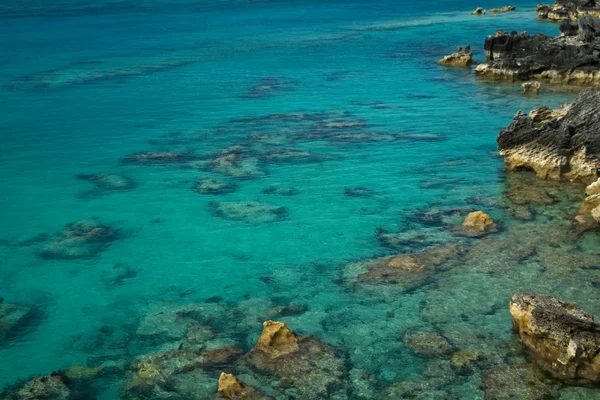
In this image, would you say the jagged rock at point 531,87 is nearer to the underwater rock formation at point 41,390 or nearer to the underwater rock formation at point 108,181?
the underwater rock formation at point 108,181

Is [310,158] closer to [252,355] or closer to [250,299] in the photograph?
[250,299]

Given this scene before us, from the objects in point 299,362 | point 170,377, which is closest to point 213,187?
point 170,377

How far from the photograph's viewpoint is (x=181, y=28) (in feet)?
277

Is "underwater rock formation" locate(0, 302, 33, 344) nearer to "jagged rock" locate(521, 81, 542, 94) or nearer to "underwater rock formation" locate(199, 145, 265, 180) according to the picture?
"underwater rock formation" locate(199, 145, 265, 180)

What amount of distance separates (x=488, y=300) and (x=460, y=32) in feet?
188

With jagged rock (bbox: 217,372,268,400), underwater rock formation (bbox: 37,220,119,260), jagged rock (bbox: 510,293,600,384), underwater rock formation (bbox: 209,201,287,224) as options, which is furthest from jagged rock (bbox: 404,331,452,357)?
underwater rock formation (bbox: 37,220,119,260)

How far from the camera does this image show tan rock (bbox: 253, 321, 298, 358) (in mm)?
13562

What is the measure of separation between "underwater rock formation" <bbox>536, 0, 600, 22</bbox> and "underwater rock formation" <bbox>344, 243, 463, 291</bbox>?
60100 mm

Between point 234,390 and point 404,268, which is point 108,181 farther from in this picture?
point 234,390

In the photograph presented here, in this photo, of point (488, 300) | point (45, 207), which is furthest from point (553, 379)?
point (45, 207)

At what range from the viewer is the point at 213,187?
80.2 feet

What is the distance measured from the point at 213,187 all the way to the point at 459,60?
1171 inches

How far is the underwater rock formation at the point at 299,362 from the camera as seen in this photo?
497 inches

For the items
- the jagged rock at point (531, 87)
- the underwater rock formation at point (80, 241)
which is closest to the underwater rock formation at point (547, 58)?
the jagged rock at point (531, 87)
